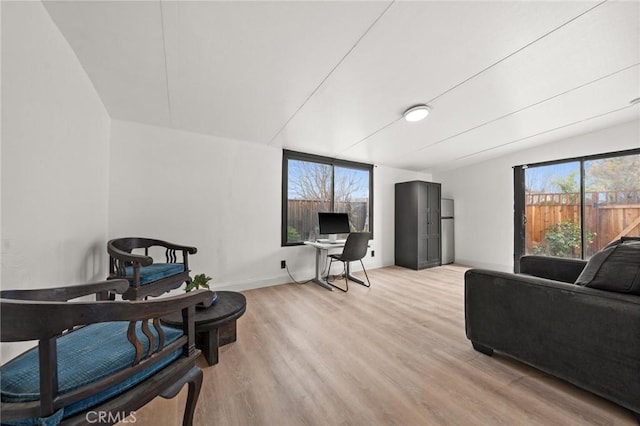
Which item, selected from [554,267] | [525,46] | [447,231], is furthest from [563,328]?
[447,231]

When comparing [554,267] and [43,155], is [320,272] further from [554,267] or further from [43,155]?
[43,155]

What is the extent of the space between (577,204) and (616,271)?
3357 millimetres

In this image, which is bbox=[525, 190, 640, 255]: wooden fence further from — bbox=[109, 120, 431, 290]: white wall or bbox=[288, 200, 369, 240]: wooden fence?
bbox=[109, 120, 431, 290]: white wall

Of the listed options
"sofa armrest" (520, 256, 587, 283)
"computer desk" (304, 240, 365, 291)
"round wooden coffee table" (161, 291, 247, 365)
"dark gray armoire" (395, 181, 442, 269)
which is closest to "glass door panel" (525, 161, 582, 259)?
"dark gray armoire" (395, 181, 442, 269)

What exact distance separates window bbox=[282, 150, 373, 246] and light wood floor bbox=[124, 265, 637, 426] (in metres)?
1.68

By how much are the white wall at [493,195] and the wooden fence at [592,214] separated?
0.33 m

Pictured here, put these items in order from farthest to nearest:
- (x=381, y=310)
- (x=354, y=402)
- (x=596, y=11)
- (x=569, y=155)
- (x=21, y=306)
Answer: (x=569, y=155)
(x=381, y=310)
(x=596, y=11)
(x=354, y=402)
(x=21, y=306)

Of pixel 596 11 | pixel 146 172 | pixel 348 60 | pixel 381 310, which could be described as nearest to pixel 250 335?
pixel 381 310

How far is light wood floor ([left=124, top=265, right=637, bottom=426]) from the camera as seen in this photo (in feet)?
4.10

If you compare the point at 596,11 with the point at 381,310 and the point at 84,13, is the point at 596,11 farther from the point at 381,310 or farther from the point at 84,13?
the point at 84,13

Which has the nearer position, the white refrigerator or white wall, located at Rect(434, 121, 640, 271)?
white wall, located at Rect(434, 121, 640, 271)

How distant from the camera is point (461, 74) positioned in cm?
207

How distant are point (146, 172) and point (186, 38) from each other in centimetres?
175

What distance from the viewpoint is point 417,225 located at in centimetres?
455
